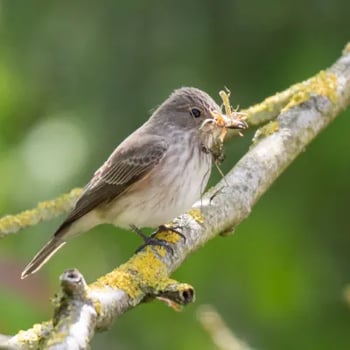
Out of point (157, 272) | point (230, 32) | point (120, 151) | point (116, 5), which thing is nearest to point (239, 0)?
point (230, 32)

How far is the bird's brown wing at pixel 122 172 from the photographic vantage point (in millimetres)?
5203

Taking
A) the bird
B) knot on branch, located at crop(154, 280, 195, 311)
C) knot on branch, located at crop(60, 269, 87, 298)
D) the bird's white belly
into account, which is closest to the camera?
knot on branch, located at crop(60, 269, 87, 298)

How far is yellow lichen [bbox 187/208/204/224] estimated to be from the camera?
4.66m

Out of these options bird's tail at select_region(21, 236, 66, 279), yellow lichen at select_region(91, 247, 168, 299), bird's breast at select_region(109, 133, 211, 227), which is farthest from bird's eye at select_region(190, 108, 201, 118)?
yellow lichen at select_region(91, 247, 168, 299)

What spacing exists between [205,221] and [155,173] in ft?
1.80

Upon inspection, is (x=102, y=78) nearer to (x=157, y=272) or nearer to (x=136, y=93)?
(x=136, y=93)

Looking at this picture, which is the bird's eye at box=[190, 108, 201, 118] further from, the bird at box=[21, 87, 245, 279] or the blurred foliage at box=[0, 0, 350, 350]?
the blurred foliage at box=[0, 0, 350, 350]

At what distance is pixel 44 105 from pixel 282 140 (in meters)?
2.37

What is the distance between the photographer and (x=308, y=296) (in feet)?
23.5

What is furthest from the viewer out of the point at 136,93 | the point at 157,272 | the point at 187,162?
the point at 136,93

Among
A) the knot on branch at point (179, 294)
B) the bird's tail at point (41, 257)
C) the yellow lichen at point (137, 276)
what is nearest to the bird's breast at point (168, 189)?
the bird's tail at point (41, 257)

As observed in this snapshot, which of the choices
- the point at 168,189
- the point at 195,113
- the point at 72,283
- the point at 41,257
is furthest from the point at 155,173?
the point at 72,283

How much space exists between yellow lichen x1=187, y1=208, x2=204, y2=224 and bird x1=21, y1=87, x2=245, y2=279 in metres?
0.11

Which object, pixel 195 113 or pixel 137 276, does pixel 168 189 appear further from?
pixel 137 276
